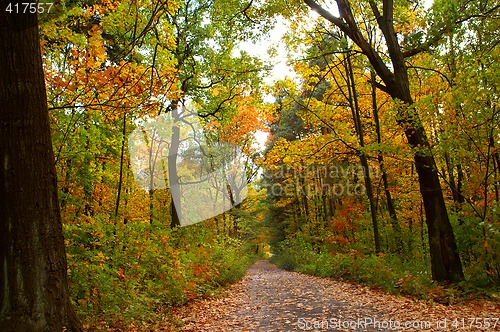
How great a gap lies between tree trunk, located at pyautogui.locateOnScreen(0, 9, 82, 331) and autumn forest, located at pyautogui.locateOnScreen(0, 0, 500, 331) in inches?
0.5

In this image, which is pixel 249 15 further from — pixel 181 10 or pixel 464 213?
pixel 464 213

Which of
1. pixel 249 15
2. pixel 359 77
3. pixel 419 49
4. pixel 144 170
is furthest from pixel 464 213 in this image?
pixel 144 170

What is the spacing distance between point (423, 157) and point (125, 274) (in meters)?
7.03

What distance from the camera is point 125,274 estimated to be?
22.1 ft

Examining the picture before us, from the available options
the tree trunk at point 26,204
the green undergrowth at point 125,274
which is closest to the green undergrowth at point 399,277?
the green undergrowth at point 125,274

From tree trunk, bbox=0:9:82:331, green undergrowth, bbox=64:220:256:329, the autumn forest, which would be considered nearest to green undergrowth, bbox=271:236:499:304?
the autumn forest

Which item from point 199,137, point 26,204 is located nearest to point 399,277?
point 26,204

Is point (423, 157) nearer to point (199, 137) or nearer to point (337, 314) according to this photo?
point (337, 314)

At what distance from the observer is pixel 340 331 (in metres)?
5.12

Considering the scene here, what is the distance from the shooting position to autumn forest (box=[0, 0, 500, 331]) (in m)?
3.61

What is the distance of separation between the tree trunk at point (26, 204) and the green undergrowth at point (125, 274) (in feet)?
4.96

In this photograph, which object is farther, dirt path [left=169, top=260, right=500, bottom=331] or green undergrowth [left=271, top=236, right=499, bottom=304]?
green undergrowth [left=271, top=236, right=499, bottom=304]

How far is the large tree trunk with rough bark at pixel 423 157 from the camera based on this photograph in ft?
26.0

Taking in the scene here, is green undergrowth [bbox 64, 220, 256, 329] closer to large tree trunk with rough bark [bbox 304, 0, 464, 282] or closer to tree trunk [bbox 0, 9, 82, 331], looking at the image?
tree trunk [bbox 0, 9, 82, 331]
